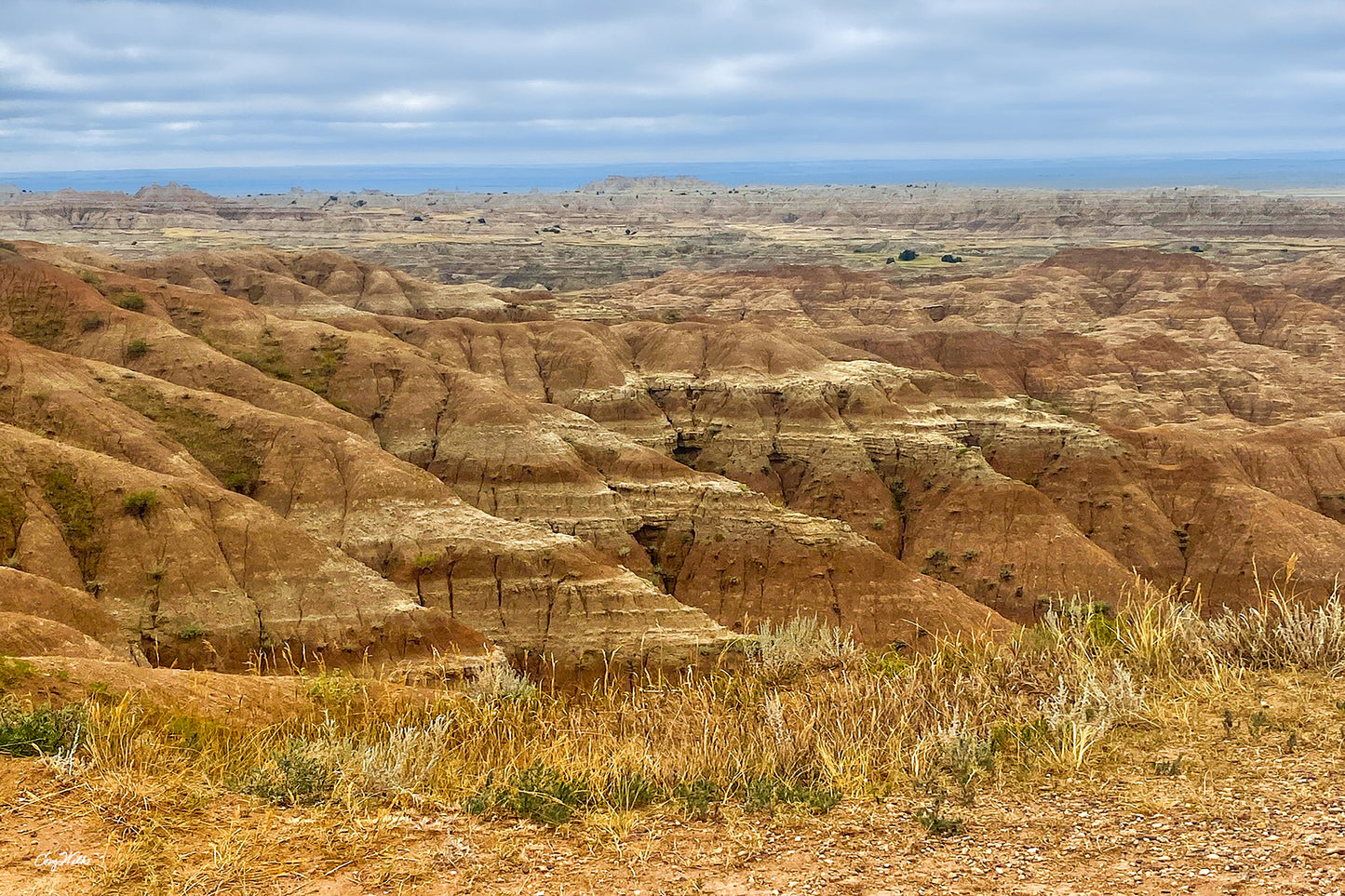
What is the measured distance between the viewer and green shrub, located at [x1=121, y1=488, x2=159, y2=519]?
1642 inches

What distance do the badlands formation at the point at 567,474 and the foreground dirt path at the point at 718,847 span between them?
690 centimetres

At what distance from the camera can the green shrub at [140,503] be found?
41719mm

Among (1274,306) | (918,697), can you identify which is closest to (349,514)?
(918,697)

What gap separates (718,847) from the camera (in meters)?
10.4

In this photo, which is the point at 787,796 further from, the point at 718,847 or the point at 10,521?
the point at 10,521

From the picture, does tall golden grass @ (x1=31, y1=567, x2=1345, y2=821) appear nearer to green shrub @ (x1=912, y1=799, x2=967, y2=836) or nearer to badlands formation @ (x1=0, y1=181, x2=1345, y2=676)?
green shrub @ (x1=912, y1=799, x2=967, y2=836)

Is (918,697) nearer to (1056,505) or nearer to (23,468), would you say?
(23,468)

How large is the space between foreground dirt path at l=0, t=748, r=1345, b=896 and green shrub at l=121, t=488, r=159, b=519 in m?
33.2

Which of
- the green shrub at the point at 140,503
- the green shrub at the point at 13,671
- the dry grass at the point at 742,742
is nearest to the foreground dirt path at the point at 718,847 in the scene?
the dry grass at the point at 742,742

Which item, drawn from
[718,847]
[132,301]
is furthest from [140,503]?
[132,301]

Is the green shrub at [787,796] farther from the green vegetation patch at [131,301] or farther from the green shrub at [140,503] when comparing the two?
the green vegetation patch at [131,301]

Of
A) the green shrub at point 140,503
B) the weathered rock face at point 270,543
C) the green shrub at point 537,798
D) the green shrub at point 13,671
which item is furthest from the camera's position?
the green shrub at point 140,503

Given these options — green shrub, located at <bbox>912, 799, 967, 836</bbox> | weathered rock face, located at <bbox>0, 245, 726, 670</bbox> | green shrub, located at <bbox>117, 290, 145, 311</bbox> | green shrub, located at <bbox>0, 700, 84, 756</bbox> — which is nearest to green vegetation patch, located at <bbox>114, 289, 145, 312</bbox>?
green shrub, located at <bbox>117, 290, 145, 311</bbox>

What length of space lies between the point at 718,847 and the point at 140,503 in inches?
1489
